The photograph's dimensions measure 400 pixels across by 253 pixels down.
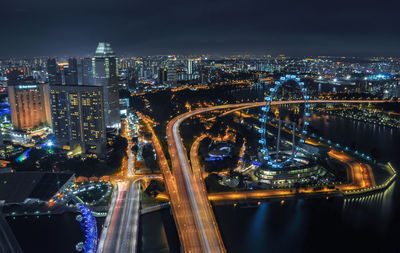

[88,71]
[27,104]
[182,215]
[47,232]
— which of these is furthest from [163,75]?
[182,215]

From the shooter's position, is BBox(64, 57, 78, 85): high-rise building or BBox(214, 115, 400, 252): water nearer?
BBox(214, 115, 400, 252): water

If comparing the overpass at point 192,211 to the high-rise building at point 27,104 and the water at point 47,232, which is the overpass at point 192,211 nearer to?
the water at point 47,232

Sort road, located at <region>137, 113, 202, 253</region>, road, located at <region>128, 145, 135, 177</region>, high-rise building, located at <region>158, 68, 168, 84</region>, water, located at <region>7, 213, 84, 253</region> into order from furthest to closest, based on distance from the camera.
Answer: high-rise building, located at <region>158, 68, 168, 84</region> → road, located at <region>128, 145, 135, 177</region> → water, located at <region>7, 213, 84, 253</region> → road, located at <region>137, 113, 202, 253</region>

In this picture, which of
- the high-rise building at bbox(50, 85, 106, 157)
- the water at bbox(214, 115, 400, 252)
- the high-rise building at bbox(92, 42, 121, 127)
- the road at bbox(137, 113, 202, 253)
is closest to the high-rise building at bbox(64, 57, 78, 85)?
the high-rise building at bbox(92, 42, 121, 127)

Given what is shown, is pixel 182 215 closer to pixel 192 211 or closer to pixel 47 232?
pixel 192 211

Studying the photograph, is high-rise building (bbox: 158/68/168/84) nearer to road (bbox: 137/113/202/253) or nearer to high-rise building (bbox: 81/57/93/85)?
high-rise building (bbox: 81/57/93/85)

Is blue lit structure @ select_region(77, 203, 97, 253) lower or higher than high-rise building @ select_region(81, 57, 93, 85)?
lower

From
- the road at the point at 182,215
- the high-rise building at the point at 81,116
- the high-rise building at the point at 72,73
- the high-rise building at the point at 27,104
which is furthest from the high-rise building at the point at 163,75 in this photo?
the road at the point at 182,215
